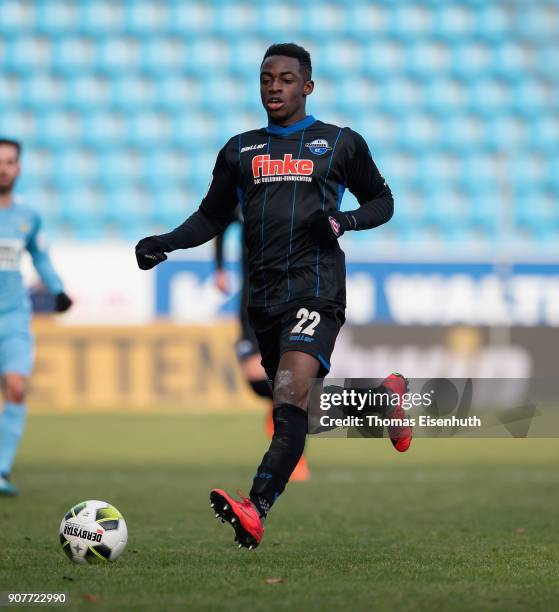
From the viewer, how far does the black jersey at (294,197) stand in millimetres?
4734

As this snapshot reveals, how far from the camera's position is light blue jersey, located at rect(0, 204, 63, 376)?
7.84 metres

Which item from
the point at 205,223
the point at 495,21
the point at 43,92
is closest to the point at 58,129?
the point at 43,92

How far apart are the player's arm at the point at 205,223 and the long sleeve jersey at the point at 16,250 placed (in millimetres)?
3057

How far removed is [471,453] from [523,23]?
36.0 ft

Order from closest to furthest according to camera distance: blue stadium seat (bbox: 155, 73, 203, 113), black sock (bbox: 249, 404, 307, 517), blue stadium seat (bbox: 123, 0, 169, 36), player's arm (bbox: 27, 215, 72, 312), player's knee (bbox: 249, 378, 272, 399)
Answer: black sock (bbox: 249, 404, 307, 517), player's arm (bbox: 27, 215, 72, 312), player's knee (bbox: 249, 378, 272, 399), blue stadium seat (bbox: 155, 73, 203, 113), blue stadium seat (bbox: 123, 0, 169, 36)

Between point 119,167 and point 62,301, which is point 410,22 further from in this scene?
point 62,301

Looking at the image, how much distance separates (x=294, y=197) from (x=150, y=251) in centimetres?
59

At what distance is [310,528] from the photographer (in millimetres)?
5887

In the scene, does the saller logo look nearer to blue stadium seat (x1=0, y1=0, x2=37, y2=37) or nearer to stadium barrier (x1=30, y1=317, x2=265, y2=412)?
stadium barrier (x1=30, y1=317, x2=265, y2=412)

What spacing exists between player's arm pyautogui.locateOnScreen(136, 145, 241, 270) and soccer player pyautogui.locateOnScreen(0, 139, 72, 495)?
2877 millimetres

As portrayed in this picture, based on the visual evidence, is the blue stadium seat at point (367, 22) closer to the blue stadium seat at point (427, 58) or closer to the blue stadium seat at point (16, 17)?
the blue stadium seat at point (427, 58)

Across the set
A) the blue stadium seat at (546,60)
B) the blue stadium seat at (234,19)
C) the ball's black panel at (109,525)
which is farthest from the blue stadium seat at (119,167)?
the ball's black panel at (109,525)

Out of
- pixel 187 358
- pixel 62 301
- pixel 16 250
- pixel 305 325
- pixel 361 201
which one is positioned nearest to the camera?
pixel 305 325

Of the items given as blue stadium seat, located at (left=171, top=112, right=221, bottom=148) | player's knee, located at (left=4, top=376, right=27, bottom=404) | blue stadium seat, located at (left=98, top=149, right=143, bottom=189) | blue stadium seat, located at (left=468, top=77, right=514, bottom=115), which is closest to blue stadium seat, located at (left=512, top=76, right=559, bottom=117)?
blue stadium seat, located at (left=468, top=77, right=514, bottom=115)
